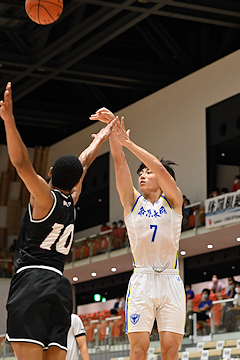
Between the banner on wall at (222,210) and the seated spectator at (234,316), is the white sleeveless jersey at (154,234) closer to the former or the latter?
the seated spectator at (234,316)

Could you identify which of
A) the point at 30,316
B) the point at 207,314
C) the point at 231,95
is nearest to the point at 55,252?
the point at 30,316

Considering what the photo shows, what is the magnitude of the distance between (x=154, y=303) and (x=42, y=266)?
1.73 meters

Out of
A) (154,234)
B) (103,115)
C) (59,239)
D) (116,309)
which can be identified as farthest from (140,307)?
(116,309)

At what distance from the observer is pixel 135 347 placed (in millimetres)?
5312

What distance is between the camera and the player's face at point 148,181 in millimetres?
5832

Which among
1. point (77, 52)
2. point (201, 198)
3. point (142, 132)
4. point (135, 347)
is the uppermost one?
point (77, 52)

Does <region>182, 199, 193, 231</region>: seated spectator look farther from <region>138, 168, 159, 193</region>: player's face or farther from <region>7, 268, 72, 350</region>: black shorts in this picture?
<region>7, 268, 72, 350</region>: black shorts

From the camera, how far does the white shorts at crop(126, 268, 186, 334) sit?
5.34 metres

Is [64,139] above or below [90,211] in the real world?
above

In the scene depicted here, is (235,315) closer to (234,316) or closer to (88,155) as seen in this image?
(234,316)

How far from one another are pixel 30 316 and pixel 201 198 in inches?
763

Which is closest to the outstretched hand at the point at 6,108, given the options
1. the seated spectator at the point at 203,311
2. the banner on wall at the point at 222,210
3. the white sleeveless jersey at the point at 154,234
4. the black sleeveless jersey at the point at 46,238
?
the black sleeveless jersey at the point at 46,238

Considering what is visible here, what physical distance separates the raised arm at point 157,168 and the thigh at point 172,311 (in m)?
0.74

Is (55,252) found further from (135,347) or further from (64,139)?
(64,139)
